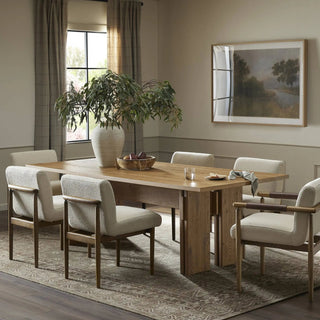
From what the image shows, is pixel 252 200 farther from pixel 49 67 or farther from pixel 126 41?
pixel 126 41

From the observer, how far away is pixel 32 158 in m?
6.54

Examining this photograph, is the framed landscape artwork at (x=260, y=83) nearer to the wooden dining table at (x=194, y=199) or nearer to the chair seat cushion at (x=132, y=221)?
the wooden dining table at (x=194, y=199)

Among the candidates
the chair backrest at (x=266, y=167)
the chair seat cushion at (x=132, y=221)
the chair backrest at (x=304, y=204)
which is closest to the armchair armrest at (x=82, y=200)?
the chair seat cushion at (x=132, y=221)

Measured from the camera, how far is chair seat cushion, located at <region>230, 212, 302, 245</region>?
435 cm

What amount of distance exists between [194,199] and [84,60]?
396cm

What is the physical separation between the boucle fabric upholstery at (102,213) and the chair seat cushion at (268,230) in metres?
0.73

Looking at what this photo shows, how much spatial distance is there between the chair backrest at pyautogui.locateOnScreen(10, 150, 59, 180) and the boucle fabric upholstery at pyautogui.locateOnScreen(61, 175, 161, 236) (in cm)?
171

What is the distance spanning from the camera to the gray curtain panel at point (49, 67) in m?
7.66

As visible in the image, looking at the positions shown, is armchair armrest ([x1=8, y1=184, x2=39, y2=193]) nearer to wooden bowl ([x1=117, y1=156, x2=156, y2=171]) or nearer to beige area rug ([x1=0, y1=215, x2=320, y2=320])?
beige area rug ([x1=0, y1=215, x2=320, y2=320])

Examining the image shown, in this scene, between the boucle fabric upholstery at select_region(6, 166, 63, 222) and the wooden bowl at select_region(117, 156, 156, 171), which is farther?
the wooden bowl at select_region(117, 156, 156, 171)

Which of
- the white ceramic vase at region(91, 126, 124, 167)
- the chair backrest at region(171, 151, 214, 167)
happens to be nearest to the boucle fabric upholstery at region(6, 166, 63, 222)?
the white ceramic vase at region(91, 126, 124, 167)

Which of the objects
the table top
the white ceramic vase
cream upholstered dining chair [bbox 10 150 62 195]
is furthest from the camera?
cream upholstered dining chair [bbox 10 150 62 195]

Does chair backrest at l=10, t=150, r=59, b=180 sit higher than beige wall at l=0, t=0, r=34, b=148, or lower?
lower

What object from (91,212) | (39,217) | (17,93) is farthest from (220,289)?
(17,93)
